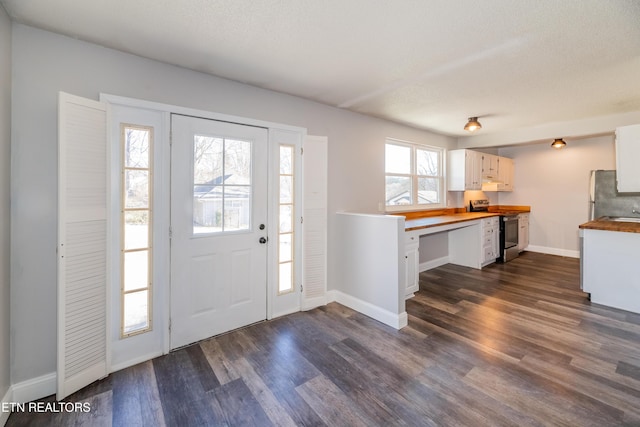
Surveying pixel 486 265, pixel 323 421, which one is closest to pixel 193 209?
pixel 323 421

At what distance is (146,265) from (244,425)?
1.42m

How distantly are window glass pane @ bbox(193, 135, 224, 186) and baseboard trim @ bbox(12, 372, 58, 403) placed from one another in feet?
5.48

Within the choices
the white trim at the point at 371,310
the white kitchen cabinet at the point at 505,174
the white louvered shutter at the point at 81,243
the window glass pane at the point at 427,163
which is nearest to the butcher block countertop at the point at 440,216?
the white kitchen cabinet at the point at 505,174

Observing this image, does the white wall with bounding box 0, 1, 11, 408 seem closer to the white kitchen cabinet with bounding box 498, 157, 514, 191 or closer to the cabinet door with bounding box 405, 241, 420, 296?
the cabinet door with bounding box 405, 241, 420, 296

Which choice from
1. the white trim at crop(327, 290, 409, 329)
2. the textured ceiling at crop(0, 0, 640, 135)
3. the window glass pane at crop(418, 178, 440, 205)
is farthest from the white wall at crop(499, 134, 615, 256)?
the white trim at crop(327, 290, 409, 329)

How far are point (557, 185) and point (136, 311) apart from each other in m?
7.40

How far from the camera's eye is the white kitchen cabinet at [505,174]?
19.3 ft

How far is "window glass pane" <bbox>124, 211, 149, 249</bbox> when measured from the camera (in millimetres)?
2170

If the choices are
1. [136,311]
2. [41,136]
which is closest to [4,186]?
[41,136]

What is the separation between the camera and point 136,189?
86.5 inches

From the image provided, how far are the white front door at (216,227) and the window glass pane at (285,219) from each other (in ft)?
0.69

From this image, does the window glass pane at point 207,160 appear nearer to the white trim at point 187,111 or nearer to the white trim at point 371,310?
the white trim at point 187,111

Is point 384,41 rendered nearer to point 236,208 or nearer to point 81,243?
point 236,208

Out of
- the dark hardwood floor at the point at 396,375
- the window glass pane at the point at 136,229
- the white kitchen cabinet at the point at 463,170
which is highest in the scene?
the white kitchen cabinet at the point at 463,170
